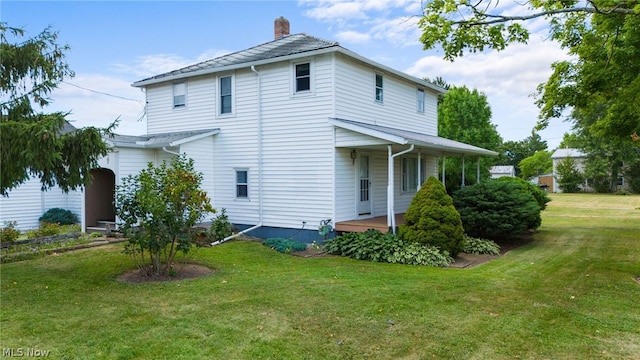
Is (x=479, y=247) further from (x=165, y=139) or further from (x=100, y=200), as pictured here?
(x=100, y=200)

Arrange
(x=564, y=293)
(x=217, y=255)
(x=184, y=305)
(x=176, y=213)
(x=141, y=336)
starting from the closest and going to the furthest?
(x=141, y=336) → (x=184, y=305) → (x=564, y=293) → (x=176, y=213) → (x=217, y=255)

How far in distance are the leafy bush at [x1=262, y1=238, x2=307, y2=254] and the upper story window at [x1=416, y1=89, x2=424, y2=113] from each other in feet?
27.4

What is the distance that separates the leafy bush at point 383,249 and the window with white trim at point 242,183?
12.8ft

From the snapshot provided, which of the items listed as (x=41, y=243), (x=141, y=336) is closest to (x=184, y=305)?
(x=141, y=336)

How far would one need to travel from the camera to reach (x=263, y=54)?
14367mm

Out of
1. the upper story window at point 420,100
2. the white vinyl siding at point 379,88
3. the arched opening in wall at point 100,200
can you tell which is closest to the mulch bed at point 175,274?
the arched opening in wall at point 100,200

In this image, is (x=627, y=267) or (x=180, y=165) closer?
(x=180, y=165)

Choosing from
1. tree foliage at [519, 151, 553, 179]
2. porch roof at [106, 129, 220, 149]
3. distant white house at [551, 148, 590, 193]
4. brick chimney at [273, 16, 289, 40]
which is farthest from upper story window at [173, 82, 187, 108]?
tree foliage at [519, 151, 553, 179]

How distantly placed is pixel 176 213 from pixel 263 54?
787cm

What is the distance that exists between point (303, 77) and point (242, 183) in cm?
412

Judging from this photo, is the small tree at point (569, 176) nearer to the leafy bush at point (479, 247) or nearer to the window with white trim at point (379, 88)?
the window with white trim at point (379, 88)

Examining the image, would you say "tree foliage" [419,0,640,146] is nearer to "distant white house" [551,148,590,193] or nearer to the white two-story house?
the white two-story house

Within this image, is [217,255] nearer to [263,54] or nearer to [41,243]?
[41,243]

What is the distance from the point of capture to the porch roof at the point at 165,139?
44.6ft
